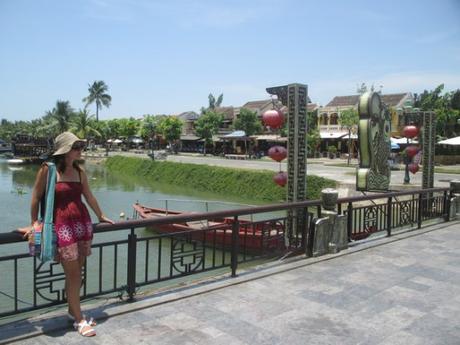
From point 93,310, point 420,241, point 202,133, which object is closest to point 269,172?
point 420,241

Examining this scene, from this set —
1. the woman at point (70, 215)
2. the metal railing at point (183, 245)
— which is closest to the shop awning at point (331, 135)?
the metal railing at point (183, 245)

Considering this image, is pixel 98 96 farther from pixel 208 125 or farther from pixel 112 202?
pixel 112 202

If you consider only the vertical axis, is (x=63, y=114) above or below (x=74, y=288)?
above

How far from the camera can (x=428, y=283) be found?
568cm

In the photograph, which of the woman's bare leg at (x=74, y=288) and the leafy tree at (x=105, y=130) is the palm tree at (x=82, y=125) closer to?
the leafy tree at (x=105, y=130)

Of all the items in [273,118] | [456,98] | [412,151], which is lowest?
[412,151]

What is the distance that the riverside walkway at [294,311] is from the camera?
150 inches

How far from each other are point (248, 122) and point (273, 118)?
38628 millimetres

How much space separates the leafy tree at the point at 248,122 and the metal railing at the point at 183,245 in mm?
33740

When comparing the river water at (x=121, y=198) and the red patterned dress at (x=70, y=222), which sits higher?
the red patterned dress at (x=70, y=222)

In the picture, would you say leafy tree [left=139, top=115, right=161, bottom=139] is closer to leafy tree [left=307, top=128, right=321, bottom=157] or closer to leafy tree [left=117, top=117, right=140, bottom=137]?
leafy tree [left=117, top=117, right=140, bottom=137]

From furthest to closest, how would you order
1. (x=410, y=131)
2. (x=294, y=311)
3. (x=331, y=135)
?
1. (x=331, y=135)
2. (x=410, y=131)
3. (x=294, y=311)

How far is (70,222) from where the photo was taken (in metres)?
3.67

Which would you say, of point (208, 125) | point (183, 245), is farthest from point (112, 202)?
point (208, 125)
